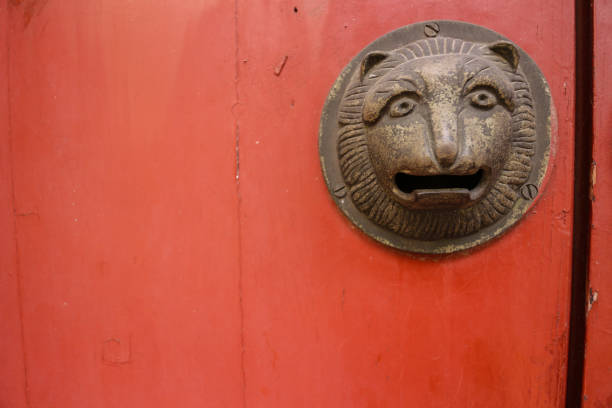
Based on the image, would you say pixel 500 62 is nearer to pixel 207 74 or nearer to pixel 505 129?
pixel 505 129

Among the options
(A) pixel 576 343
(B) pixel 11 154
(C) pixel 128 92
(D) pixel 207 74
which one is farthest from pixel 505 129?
(B) pixel 11 154

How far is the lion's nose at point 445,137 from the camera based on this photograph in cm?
44

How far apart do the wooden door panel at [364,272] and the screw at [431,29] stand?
27mm

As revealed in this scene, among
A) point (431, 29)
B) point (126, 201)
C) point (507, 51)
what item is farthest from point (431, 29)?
point (126, 201)

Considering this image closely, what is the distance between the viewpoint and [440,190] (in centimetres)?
46

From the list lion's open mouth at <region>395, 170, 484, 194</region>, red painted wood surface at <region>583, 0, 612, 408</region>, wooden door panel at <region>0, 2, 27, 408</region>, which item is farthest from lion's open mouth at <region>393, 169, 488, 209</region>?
wooden door panel at <region>0, 2, 27, 408</region>

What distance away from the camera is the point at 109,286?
2.11 ft

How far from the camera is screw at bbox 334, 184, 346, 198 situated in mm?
570

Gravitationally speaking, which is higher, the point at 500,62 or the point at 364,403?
the point at 500,62

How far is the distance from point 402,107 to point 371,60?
97 millimetres

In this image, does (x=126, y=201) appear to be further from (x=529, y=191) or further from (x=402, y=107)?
(x=529, y=191)

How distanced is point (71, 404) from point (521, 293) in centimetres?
90

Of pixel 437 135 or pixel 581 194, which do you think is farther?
pixel 581 194

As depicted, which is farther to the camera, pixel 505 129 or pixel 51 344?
pixel 51 344
